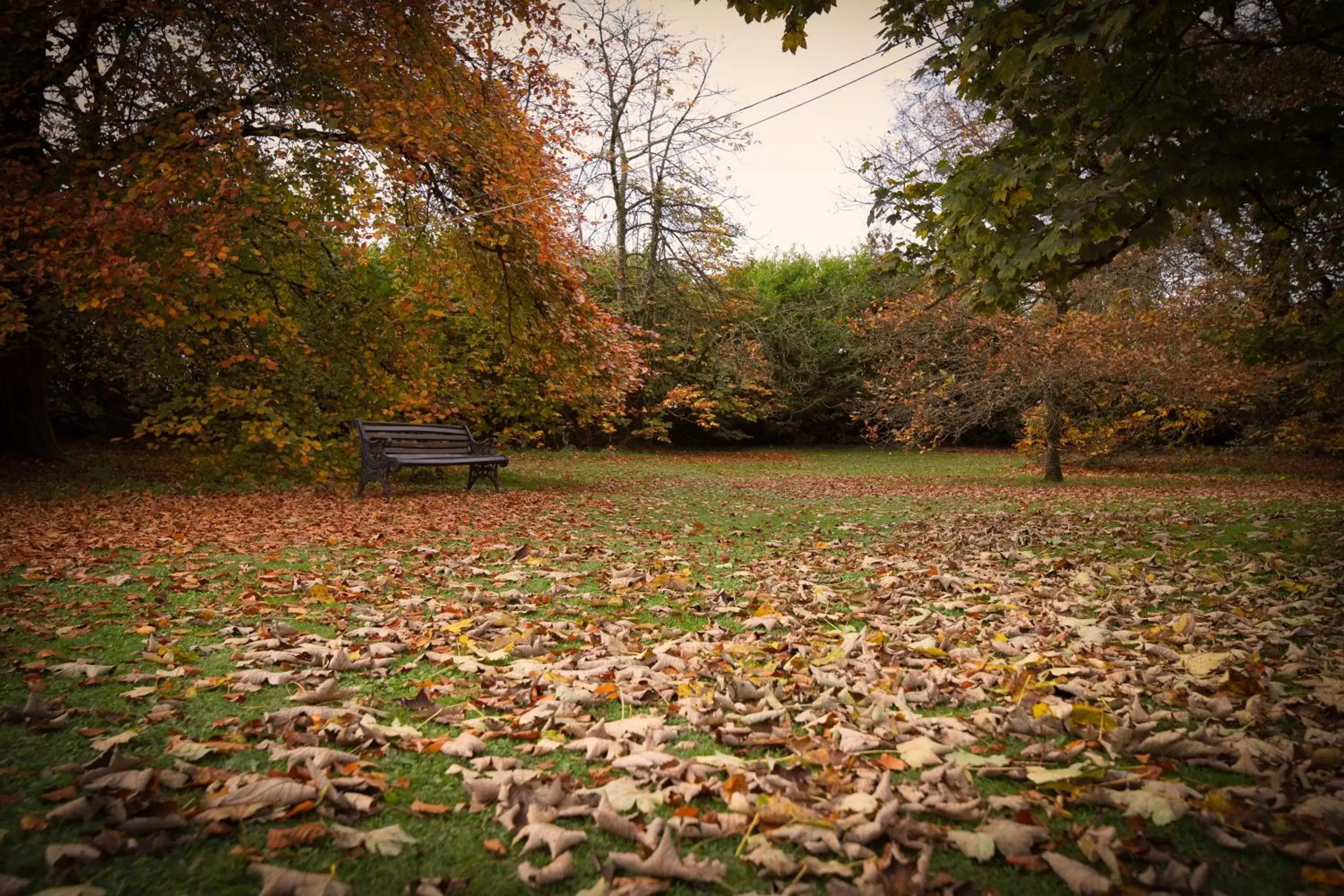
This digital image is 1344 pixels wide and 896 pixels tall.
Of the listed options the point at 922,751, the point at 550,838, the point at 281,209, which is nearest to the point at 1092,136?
the point at 922,751

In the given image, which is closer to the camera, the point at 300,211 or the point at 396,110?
the point at 396,110

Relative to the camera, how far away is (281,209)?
31.6ft

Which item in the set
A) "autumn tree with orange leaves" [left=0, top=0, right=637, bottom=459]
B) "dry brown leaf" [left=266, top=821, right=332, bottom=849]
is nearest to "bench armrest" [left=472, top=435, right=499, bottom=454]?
"autumn tree with orange leaves" [left=0, top=0, right=637, bottom=459]

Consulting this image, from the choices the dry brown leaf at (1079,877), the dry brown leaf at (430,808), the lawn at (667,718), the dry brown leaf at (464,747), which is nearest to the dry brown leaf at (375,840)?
the lawn at (667,718)

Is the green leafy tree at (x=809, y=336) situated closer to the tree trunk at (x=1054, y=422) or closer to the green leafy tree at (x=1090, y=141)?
the tree trunk at (x=1054, y=422)

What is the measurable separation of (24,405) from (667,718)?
1366 centimetres

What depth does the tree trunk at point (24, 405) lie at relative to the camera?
36.4 feet

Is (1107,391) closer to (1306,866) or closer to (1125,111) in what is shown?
(1125,111)

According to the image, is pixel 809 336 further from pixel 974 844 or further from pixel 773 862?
pixel 773 862

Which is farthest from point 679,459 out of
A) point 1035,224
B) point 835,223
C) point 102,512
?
point 1035,224

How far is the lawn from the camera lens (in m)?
1.88

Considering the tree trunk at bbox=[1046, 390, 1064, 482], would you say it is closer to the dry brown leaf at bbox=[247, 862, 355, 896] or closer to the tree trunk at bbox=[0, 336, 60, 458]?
the dry brown leaf at bbox=[247, 862, 355, 896]

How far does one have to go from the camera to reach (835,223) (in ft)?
Result: 55.4

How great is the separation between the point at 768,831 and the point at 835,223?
16.6m
